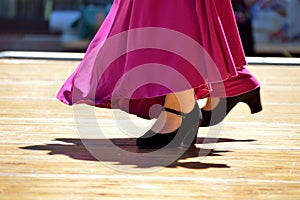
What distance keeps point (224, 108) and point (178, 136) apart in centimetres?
37

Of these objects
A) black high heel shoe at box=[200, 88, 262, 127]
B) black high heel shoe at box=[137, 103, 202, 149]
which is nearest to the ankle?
black high heel shoe at box=[200, 88, 262, 127]

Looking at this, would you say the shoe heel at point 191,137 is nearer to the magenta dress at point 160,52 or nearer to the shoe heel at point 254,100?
the magenta dress at point 160,52

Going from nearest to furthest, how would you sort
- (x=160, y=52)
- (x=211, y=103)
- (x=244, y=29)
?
(x=160, y=52) → (x=211, y=103) → (x=244, y=29)

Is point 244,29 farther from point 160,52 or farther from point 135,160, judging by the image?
point 135,160

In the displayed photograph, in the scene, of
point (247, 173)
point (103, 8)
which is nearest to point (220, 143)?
point (247, 173)

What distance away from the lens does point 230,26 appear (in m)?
3.12

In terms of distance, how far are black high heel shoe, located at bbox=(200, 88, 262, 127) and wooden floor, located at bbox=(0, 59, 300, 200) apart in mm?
40

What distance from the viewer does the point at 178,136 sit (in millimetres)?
3031

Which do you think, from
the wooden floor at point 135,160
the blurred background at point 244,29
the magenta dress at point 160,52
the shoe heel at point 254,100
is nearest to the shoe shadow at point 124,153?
the wooden floor at point 135,160

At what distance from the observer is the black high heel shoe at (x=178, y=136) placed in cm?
300

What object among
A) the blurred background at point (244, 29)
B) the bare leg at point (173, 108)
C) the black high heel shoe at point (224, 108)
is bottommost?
the blurred background at point (244, 29)

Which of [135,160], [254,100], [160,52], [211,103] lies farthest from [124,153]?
[254,100]

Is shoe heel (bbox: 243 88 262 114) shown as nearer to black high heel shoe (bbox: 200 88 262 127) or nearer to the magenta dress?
black high heel shoe (bbox: 200 88 262 127)

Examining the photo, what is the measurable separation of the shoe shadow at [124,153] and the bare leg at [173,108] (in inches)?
2.8
